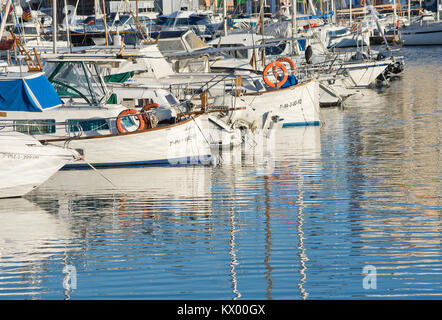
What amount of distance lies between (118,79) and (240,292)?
68.1 feet

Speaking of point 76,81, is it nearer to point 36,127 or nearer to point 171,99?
point 36,127

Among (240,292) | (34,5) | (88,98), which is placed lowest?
(240,292)

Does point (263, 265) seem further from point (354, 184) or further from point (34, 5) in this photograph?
point (34, 5)

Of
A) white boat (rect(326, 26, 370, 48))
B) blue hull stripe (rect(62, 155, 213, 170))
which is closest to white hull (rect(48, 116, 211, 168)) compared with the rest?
blue hull stripe (rect(62, 155, 213, 170))

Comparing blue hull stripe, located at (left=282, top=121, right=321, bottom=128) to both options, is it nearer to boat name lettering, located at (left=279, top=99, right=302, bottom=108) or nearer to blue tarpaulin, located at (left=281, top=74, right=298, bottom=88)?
boat name lettering, located at (left=279, top=99, right=302, bottom=108)

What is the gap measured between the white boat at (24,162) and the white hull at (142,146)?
9.36 feet

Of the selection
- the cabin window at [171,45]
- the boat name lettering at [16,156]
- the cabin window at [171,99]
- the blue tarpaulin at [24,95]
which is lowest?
the boat name lettering at [16,156]

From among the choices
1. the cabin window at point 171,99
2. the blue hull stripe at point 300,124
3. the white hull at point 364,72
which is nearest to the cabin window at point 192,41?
the blue hull stripe at point 300,124

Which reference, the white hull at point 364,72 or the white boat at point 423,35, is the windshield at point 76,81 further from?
the white boat at point 423,35

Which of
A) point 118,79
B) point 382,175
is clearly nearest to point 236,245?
point 382,175

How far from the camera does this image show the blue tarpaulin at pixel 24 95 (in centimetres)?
2139

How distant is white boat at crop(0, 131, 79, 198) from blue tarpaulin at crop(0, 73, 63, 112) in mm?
2182

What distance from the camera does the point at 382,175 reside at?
21.1 m
